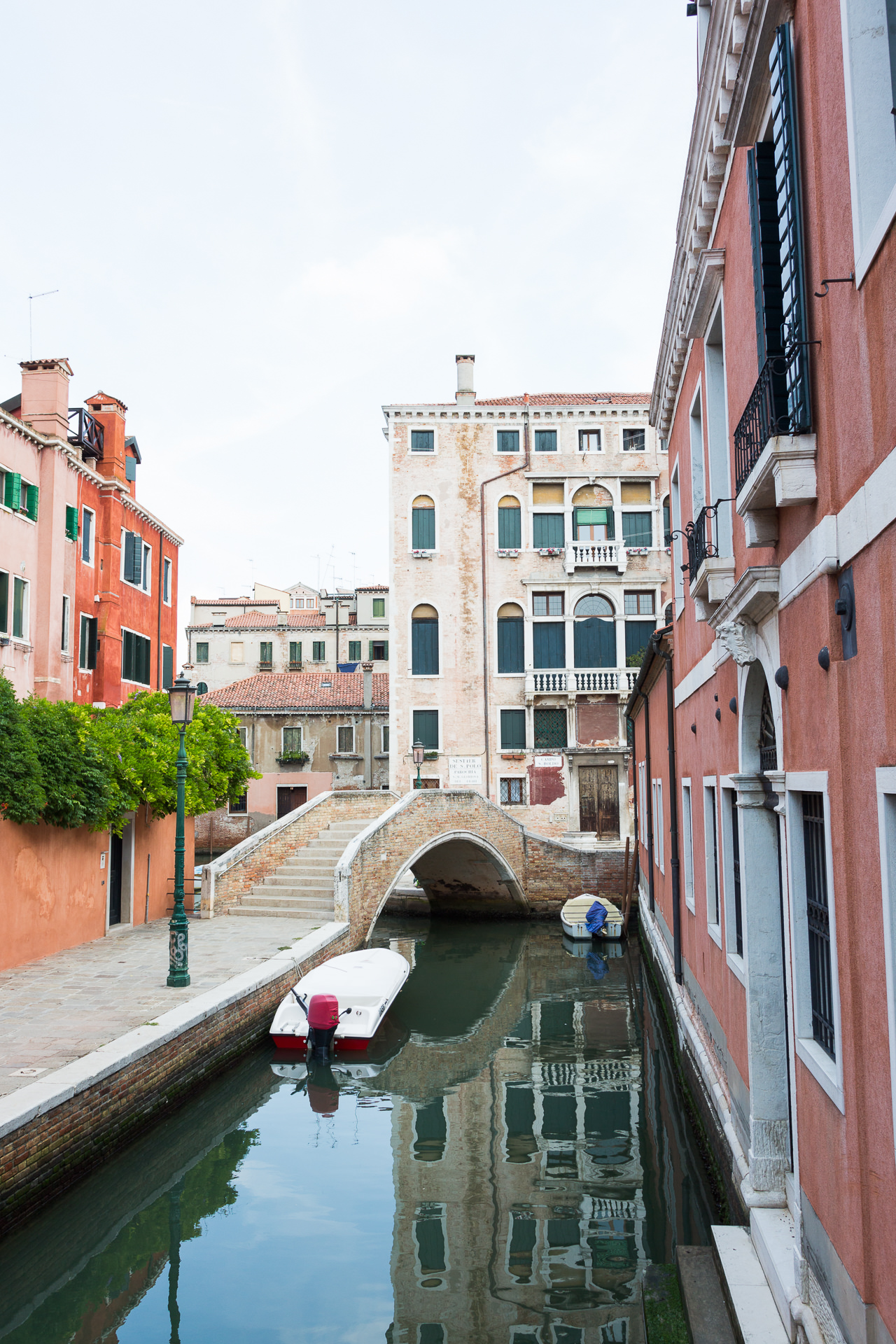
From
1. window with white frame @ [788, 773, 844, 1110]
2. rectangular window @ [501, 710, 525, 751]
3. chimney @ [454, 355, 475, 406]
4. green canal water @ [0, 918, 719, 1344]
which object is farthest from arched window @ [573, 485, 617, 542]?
window with white frame @ [788, 773, 844, 1110]

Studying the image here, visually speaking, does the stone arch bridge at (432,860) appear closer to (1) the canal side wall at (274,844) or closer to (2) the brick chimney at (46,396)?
(1) the canal side wall at (274,844)

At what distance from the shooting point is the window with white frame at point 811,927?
3977mm

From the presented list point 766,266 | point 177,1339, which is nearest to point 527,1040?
point 177,1339

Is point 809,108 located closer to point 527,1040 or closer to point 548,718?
point 527,1040

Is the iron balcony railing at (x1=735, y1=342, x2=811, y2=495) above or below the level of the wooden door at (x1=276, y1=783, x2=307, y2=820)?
above

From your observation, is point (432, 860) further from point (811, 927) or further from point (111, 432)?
point (811, 927)

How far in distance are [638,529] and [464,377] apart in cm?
678

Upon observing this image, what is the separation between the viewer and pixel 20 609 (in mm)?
16578

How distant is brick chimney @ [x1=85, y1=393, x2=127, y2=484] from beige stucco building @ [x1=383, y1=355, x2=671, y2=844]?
901 cm

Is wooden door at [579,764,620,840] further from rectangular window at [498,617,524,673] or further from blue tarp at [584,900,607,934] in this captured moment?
blue tarp at [584,900,607,934]

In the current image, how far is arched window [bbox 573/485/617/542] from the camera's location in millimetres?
27984

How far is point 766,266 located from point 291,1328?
638 cm

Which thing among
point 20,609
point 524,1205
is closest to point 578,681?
point 20,609

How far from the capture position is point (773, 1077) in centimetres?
552
